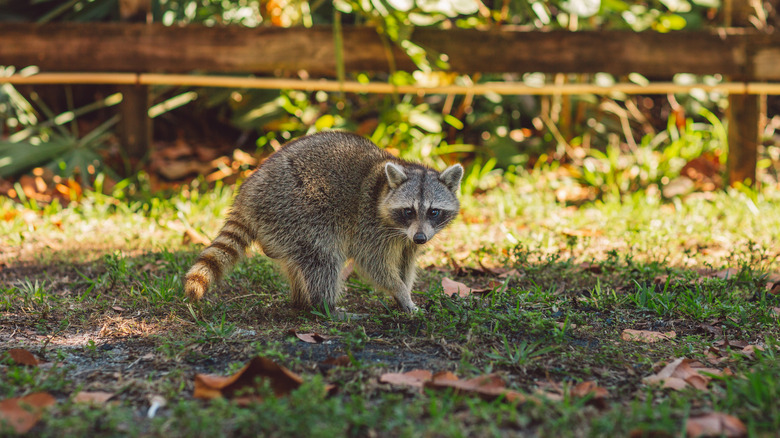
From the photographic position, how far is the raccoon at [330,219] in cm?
335

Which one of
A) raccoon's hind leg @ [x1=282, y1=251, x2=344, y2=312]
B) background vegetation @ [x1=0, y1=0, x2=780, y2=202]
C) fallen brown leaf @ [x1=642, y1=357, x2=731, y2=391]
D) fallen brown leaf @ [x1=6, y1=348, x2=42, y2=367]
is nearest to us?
fallen brown leaf @ [x1=642, y1=357, x2=731, y2=391]

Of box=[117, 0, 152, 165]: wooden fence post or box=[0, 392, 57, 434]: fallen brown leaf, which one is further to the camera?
box=[117, 0, 152, 165]: wooden fence post

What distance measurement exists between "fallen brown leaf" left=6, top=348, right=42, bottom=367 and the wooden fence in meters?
3.63

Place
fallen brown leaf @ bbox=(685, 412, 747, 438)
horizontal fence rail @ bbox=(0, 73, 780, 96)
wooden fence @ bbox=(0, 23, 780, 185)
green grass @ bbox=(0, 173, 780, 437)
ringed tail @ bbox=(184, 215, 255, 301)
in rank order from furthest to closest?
horizontal fence rail @ bbox=(0, 73, 780, 96) → wooden fence @ bbox=(0, 23, 780, 185) → ringed tail @ bbox=(184, 215, 255, 301) → green grass @ bbox=(0, 173, 780, 437) → fallen brown leaf @ bbox=(685, 412, 747, 438)

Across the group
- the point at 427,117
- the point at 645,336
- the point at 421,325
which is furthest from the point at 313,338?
the point at 427,117

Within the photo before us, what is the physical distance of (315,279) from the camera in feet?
10.8

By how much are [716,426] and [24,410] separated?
1.95 meters

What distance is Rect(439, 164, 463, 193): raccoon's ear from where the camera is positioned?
3.68m

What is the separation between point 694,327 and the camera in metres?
2.98

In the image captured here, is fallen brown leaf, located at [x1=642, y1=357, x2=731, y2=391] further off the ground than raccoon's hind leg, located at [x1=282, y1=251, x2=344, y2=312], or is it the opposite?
fallen brown leaf, located at [x1=642, y1=357, x2=731, y2=391]

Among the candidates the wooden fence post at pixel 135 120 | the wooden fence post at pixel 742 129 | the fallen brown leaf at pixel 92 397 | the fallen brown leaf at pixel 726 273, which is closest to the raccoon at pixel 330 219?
the fallen brown leaf at pixel 92 397

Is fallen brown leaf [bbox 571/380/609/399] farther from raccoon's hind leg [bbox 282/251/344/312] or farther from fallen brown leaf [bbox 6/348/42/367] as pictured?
fallen brown leaf [bbox 6/348/42/367]

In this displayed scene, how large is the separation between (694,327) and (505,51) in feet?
11.0

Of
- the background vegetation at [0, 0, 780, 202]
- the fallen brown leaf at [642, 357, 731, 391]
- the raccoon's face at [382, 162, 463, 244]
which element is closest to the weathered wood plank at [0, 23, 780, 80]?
the background vegetation at [0, 0, 780, 202]
